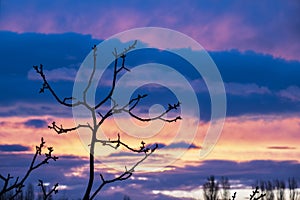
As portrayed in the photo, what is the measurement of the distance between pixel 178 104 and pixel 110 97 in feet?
1.90

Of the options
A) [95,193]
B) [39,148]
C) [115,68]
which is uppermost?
[115,68]

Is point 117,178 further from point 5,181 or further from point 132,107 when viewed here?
point 5,181

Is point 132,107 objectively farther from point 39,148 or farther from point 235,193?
point 235,193

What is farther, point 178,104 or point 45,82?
point 178,104

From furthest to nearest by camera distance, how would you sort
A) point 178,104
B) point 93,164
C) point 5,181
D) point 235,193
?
point 235,193 < point 178,104 < point 5,181 < point 93,164

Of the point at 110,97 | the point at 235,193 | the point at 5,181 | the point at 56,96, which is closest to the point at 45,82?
the point at 56,96

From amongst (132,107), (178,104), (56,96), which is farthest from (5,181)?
(178,104)

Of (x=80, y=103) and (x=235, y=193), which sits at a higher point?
(x=80, y=103)

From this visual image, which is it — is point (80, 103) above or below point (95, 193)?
above

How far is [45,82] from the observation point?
13.8 feet

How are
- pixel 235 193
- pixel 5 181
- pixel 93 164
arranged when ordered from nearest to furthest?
1. pixel 93 164
2. pixel 5 181
3. pixel 235 193

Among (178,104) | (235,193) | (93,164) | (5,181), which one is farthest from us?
(235,193)

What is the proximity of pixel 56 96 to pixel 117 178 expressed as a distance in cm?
72

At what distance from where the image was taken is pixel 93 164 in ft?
13.1
